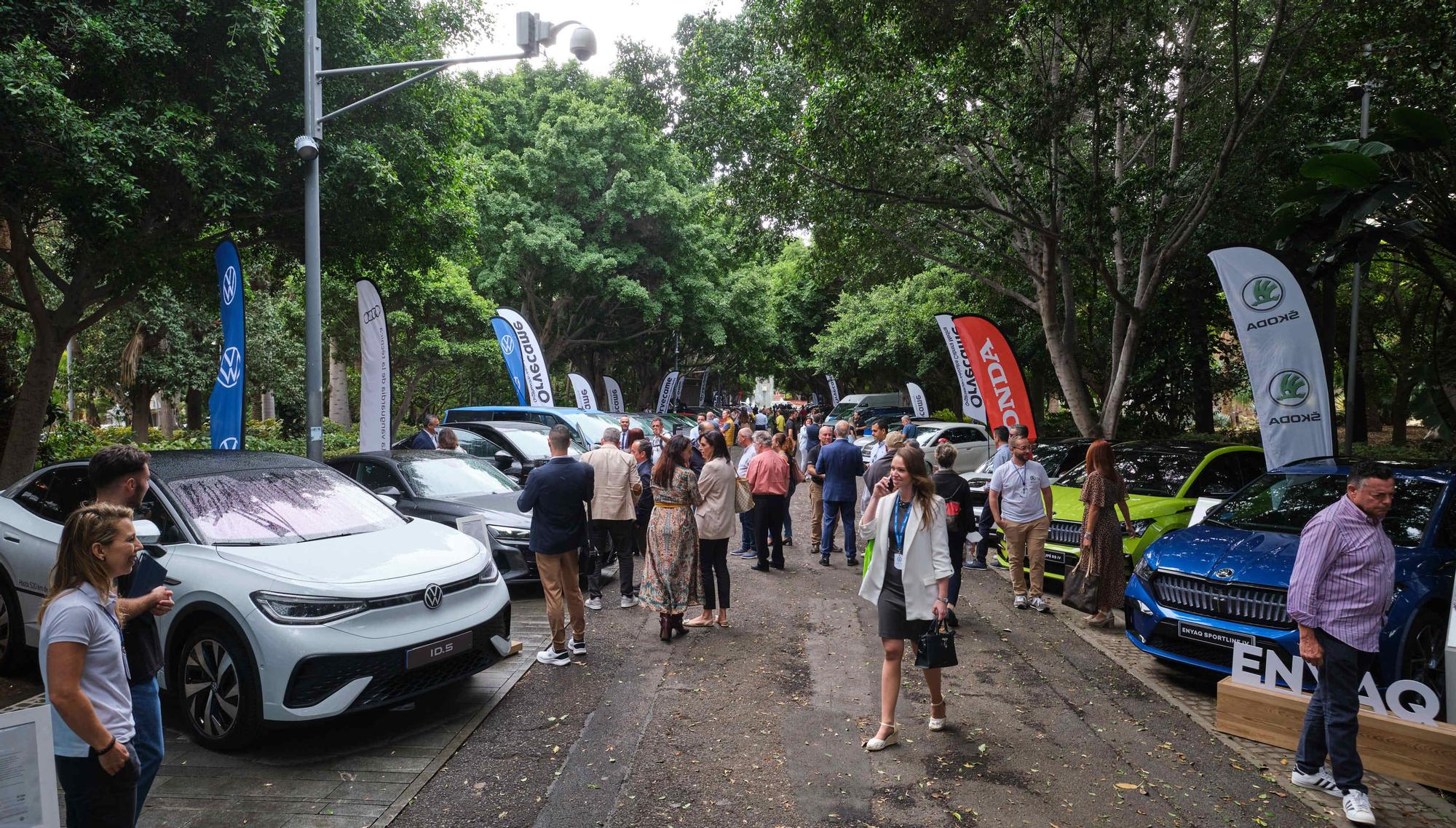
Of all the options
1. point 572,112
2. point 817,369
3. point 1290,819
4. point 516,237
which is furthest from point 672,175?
point 1290,819

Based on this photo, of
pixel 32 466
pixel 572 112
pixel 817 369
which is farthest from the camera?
pixel 817 369

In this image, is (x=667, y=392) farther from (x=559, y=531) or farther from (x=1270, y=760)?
(x=1270, y=760)

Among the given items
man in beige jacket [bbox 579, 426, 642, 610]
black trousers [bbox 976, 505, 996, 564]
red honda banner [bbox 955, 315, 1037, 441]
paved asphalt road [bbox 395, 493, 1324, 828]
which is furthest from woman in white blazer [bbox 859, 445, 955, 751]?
red honda banner [bbox 955, 315, 1037, 441]

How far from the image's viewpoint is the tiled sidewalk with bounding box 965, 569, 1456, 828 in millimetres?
4453

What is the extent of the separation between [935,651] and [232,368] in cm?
858

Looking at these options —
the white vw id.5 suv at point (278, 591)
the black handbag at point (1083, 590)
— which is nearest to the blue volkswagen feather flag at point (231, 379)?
the white vw id.5 suv at point (278, 591)

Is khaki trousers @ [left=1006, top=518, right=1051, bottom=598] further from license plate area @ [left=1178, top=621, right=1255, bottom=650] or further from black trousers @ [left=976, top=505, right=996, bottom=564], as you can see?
license plate area @ [left=1178, top=621, right=1255, bottom=650]

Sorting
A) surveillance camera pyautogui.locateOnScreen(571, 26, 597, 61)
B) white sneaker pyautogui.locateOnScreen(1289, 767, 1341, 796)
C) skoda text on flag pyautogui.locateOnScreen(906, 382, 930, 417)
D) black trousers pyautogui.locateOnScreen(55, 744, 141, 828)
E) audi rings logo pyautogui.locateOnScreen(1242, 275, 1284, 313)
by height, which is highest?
surveillance camera pyautogui.locateOnScreen(571, 26, 597, 61)

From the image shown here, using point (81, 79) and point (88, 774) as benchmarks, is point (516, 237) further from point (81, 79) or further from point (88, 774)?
point (88, 774)

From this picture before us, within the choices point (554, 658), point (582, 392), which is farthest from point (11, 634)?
point (582, 392)

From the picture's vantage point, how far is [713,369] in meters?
49.6

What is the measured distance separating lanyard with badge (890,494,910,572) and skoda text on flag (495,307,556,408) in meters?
13.6

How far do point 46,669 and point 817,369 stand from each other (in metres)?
37.2

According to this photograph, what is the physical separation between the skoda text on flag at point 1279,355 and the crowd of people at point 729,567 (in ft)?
6.05
